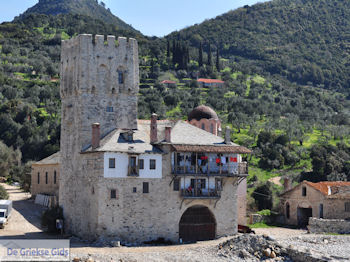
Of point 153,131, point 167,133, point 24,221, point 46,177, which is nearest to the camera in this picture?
point 167,133

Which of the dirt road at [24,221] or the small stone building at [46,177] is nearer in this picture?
the dirt road at [24,221]

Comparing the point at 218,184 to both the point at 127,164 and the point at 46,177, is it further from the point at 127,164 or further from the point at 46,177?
the point at 46,177

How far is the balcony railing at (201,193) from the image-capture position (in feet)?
154

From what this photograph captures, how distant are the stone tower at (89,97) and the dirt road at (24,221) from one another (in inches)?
139

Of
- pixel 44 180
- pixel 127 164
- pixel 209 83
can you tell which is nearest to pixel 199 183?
pixel 127 164

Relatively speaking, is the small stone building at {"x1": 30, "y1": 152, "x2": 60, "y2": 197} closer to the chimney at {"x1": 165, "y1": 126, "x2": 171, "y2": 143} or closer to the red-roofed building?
the chimney at {"x1": 165, "y1": 126, "x2": 171, "y2": 143}

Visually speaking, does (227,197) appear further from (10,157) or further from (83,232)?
(10,157)

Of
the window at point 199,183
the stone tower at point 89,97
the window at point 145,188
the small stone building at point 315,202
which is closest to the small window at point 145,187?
the window at point 145,188

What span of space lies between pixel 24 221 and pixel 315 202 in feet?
93.8

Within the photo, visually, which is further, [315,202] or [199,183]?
[315,202]

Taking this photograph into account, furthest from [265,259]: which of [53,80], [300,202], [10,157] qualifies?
[53,80]

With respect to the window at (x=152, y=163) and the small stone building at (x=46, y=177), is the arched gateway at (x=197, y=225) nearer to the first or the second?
the window at (x=152, y=163)

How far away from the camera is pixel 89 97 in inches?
1918

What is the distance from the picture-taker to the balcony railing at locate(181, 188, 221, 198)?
154ft
